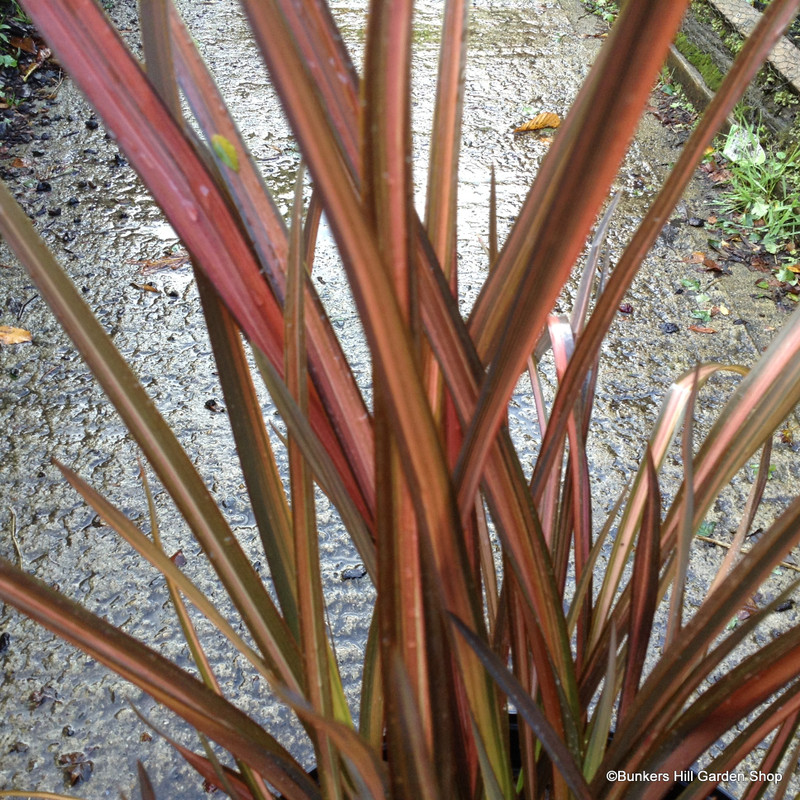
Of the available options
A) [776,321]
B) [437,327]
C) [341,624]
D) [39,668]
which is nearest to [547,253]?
[437,327]

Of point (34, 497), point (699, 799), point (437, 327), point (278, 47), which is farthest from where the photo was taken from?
point (34, 497)

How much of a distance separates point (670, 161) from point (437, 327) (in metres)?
2.54

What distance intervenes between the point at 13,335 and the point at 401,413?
177 cm

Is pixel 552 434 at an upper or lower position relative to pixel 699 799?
upper

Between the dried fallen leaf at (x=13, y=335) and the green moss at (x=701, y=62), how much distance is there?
2505 millimetres

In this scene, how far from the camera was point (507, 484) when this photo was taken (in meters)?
0.46

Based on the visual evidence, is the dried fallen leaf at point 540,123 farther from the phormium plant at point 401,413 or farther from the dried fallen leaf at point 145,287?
the phormium plant at point 401,413

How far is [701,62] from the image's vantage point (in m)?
3.05

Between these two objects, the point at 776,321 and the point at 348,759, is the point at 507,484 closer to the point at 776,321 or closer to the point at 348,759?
the point at 348,759

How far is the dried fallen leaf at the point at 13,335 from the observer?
1833 millimetres

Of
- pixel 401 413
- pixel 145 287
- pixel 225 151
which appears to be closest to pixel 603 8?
pixel 145 287

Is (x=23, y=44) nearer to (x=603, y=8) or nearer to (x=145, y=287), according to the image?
(x=145, y=287)

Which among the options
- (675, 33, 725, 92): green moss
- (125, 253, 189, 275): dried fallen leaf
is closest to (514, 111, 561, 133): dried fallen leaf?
(675, 33, 725, 92): green moss

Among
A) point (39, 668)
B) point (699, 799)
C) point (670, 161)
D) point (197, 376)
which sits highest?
point (670, 161)
